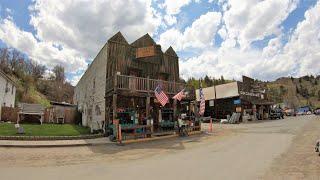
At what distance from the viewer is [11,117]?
95.8 feet

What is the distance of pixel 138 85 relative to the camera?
66.2ft

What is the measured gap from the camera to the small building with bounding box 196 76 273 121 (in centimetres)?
4326

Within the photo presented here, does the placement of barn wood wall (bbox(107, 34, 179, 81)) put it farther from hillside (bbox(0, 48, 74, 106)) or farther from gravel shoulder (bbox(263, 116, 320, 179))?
hillside (bbox(0, 48, 74, 106))

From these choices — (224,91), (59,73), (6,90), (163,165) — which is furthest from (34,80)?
(163,165)

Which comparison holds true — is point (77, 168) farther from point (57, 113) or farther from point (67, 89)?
point (67, 89)

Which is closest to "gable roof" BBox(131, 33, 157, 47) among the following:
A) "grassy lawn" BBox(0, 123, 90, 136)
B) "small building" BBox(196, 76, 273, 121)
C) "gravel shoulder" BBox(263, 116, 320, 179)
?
"grassy lawn" BBox(0, 123, 90, 136)

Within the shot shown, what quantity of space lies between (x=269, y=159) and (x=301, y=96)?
7977 inches

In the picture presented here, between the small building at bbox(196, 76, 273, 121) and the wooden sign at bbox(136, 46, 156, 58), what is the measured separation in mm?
23350

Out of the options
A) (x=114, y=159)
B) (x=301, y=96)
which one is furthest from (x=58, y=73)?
(x=301, y=96)

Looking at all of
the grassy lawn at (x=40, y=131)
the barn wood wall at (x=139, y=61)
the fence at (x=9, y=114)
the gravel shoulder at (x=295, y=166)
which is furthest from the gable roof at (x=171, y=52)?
the fence at (x=9, y=114)

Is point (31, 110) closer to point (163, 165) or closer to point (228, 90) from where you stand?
point (163, 165)

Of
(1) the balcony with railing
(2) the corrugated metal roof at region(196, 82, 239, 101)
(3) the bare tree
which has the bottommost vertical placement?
(1) the balcony with railing

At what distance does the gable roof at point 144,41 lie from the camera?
24237mm

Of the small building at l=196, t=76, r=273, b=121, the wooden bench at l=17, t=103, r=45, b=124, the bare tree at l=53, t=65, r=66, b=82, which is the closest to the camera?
the wooden bench at l=17, t=103, r=45, b=124
